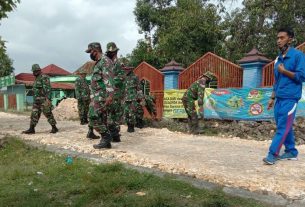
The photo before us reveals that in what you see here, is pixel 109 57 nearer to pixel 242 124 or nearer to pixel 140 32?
pixel 242 124

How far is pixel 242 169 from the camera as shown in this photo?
4.90 metres

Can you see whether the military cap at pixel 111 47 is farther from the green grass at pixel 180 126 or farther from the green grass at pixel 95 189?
the green grass at pixel 180 126

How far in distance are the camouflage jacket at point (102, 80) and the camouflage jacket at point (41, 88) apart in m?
2.66

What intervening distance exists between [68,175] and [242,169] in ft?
7.27

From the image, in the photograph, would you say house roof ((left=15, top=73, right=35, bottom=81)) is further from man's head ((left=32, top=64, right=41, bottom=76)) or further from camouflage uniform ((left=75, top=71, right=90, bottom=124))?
man's head ((left=32, top=64, right=41, bottom=76))

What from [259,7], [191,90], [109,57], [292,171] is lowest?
[292,171]

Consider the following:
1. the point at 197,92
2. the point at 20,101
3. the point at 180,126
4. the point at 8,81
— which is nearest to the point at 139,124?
the point at 180,126

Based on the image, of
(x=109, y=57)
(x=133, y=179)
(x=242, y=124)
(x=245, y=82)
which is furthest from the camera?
(x=245, y=82)

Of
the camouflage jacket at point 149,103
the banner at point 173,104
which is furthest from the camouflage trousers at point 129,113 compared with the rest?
the banner at point 173,104

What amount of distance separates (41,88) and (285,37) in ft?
19.2

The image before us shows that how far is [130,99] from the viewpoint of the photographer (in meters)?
9.54

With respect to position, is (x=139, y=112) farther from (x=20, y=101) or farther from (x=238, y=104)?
(x=20, y=101)

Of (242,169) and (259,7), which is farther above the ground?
(259,7)

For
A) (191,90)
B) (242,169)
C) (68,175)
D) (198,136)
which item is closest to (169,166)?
(242,169)
